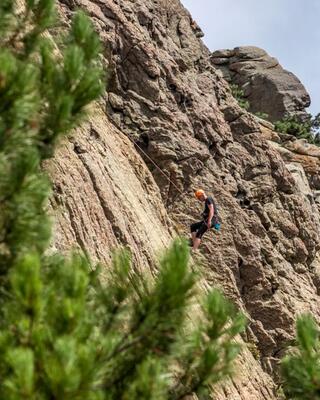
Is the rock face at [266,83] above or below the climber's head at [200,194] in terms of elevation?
above

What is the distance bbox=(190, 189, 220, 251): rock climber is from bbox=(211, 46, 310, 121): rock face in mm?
30038

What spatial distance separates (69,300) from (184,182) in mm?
13565

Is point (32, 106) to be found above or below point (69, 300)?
above

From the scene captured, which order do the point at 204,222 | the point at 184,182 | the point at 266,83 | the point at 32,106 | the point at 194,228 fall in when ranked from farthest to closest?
1. the point at 266,83
2. the point at 184,182
3. the point at 194,228
4. the point at 204,222
5. the point at 32,106

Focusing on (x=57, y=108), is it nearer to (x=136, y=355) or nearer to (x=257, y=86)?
(x=136, y=355)

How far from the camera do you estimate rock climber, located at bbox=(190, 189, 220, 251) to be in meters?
16.3

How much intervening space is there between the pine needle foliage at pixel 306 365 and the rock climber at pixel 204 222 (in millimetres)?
10488

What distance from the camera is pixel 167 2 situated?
25062 mm

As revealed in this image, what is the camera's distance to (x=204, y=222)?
16.4 metres

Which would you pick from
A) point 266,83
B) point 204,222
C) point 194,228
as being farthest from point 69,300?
point 266,83

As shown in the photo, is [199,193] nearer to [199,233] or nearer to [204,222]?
[204,222]

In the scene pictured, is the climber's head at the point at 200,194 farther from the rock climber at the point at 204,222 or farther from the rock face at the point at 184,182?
the rock face at the point at 184,182

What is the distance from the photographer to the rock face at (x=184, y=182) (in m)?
13.1

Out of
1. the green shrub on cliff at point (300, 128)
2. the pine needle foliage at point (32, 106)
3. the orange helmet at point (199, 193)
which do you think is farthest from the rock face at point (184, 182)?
the green shrub on cliff at point (300, 128)
